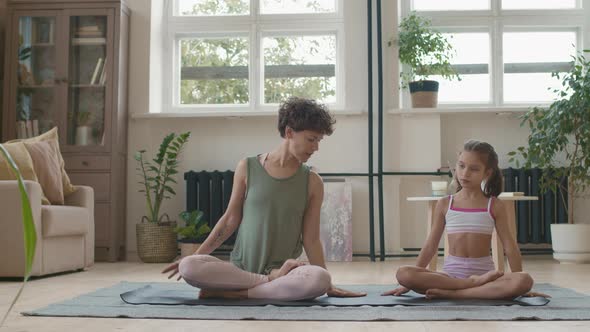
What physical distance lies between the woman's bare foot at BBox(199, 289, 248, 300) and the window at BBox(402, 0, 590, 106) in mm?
3523

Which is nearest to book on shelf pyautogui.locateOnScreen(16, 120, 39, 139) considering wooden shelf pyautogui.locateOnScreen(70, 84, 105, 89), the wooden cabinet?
the wooden cabinet

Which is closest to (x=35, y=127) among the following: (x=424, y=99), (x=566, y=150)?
(x=424, y=99)

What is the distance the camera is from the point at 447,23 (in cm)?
554

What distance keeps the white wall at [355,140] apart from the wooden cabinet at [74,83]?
177 mm

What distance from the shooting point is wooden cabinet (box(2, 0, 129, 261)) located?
5.12 m

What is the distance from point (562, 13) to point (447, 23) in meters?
0.87

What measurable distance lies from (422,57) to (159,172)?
2108 millimetres

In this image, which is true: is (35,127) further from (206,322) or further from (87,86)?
(206,322)

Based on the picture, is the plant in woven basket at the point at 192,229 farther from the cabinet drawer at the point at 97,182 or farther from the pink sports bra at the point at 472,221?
the pink sports bra at the point at 472,221

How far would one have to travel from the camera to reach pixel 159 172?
5.16m

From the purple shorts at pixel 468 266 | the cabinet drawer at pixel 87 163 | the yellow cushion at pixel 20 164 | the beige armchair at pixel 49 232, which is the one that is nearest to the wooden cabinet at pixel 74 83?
the cabinet drawer at pixel 87 163

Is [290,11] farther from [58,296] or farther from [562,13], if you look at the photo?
[58,296]

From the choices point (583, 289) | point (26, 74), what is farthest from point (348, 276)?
point (26, 74)

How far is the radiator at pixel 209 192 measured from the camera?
204 inches
